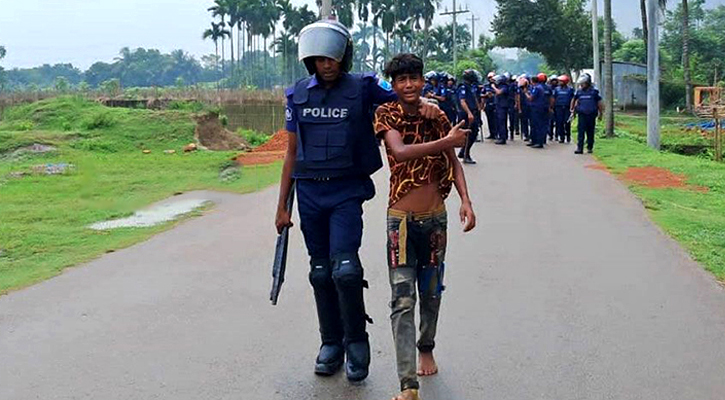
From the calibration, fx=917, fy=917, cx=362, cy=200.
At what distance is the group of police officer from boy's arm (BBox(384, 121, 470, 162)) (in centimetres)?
1279

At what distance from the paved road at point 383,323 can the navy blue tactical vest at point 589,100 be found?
9318 mm

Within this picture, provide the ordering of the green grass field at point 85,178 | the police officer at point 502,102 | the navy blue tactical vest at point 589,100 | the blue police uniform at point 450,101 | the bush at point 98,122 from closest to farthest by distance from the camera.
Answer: the green grass field at point 85,178
the blue police uniform at point 450,101
the navy blue tactical vest at point 589,100
the police officer at point 502,102
the bush at point 98,122

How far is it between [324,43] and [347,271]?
1206mm

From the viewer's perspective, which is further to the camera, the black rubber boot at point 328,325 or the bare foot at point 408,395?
the black rubber boot at point 328,325

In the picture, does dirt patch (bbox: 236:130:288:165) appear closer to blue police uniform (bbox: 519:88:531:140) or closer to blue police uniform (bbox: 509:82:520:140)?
blue police uniform (bbox: 509:82:520:140)

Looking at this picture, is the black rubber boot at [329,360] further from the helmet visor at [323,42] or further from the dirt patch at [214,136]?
the dirt patch at [214,136]

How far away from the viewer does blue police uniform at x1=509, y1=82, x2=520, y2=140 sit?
72.8 feet

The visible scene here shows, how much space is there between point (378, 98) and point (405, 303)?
1.12 m

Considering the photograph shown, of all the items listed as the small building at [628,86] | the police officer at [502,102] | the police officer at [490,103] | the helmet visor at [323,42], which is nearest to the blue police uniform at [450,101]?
the police officer at [502,102]

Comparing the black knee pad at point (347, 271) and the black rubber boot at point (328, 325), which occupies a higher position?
the black knee pad at point (347, 271)

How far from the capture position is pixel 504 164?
1725cm

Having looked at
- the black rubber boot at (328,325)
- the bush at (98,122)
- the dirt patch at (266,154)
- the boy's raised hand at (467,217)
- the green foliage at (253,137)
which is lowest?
the black rubber boot at (328,325)

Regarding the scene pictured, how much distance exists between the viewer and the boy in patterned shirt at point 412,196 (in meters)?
4.57

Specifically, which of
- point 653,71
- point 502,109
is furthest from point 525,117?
point 653,71
